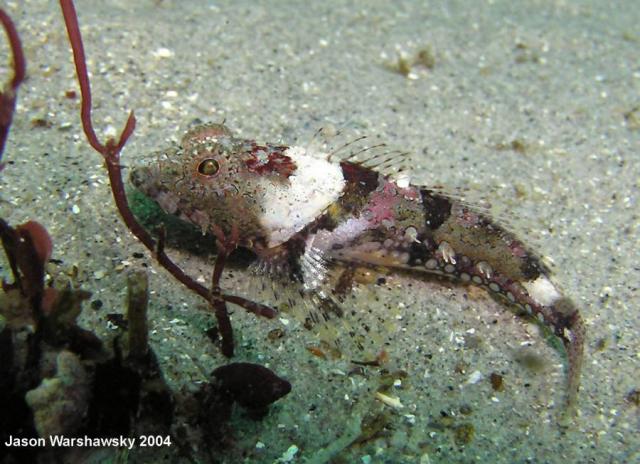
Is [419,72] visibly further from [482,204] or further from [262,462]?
[262,462]

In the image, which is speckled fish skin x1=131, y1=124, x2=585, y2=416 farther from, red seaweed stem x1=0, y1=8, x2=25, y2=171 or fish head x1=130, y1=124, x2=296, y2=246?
red seaweed stem x1=0, y1=8, x2=25, y2=171

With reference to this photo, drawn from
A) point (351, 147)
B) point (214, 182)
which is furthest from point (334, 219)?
point (351, 147)

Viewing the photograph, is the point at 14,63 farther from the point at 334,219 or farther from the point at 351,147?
the point at 351,147

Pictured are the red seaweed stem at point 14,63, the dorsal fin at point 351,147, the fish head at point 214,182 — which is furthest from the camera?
the dorsal fin at point 351,147

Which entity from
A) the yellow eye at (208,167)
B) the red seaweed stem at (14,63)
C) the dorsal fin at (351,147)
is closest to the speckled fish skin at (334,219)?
the yellow eye at (208,167)

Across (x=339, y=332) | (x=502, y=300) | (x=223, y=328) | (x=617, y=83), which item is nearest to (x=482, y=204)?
(x=502, y=300)

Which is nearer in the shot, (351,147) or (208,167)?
(208,167)

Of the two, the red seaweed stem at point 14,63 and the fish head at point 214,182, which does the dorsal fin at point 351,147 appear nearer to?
the fish head at point 214,182

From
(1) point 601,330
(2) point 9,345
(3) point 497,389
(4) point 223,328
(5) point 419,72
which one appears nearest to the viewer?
(2) point 9,345
